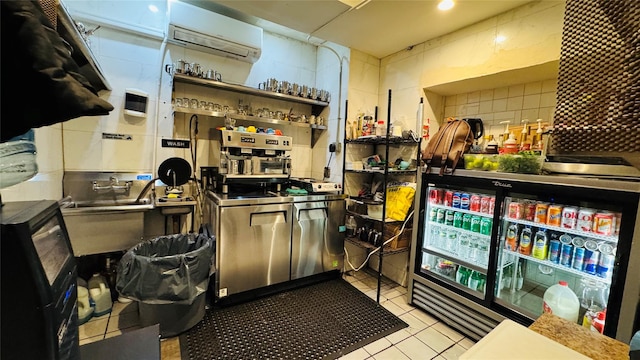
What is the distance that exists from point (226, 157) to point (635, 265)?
2603 millimetres

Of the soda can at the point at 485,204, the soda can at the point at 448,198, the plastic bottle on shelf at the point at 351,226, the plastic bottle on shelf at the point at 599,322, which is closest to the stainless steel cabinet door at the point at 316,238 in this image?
the plastic bottle on shelf at the point at 351,226

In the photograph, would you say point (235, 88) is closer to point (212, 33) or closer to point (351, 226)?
point (212, 33)

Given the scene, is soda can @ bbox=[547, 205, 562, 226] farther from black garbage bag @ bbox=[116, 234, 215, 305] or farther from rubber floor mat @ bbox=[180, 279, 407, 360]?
black garbage bag @ bbox=[116, 234, 215, 305]

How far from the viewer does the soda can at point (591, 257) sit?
153cm

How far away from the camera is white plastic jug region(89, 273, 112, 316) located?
2035mm

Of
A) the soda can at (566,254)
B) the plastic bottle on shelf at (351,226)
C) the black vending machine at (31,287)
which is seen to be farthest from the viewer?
the plastic bottle on shelf at (351,226)

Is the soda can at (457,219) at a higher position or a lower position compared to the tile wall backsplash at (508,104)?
lower

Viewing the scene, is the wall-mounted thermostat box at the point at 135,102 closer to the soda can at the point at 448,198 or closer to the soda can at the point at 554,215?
the soda can at the point at 448,198

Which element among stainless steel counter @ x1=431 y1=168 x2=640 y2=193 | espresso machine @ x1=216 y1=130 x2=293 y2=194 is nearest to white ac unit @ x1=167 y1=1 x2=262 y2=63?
espresso machine @ x1=216 y1=130 x2=293 y2=194

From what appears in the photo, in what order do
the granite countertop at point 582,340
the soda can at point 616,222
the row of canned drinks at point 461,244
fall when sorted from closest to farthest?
the granite countertop at point 582,340
the soda can at point 616,222
the row of canned drinks at point 461,244

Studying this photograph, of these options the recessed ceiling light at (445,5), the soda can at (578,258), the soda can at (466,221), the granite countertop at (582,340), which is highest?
the recessed ceiling light at (445,5)

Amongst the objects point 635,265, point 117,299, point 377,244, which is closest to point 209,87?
point 117,299

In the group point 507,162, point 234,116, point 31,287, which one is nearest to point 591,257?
point 507,162

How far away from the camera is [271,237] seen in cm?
237
